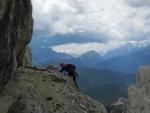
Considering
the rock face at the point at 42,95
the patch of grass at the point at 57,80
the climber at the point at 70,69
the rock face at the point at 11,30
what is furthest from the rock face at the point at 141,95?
the rock face at the point at 11,30

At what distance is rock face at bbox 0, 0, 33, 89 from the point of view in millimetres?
37594

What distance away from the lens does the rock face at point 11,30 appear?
3759 centimetres

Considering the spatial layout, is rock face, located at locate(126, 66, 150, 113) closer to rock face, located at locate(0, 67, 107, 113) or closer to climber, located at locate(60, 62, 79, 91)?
climber, located at locate(60, 62, 79, 91)

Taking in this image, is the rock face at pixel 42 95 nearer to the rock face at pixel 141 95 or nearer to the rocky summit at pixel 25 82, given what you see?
the rocky summit at pixel 25 82

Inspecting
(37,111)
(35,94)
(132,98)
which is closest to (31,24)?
(35,94)

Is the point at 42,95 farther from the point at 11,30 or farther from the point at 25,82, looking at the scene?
the point at 11,30

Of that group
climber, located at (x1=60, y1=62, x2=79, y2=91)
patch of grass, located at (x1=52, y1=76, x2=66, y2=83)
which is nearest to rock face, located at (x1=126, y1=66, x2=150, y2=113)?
climber, located at (x1=60, y1=62, x2=79, y2=91)

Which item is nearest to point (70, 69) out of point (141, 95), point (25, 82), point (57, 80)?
point (57, 80)

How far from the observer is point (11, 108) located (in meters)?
38.7

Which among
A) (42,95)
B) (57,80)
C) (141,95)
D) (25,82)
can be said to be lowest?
(42,95)

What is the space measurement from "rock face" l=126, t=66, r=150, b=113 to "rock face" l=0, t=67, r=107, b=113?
30.9 m

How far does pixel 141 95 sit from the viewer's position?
81500 mm

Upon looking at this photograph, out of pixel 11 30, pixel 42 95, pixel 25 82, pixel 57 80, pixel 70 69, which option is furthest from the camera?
pixel 70 69

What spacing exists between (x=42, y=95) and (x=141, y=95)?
43.7m
